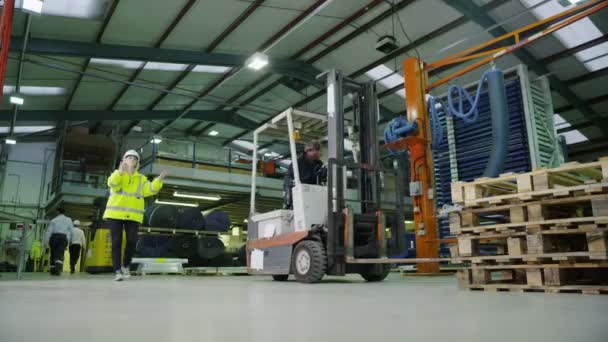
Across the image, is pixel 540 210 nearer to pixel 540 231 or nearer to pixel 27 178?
pixel 540 231

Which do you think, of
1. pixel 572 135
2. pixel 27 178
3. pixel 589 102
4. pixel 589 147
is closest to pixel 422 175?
pixel 589 102

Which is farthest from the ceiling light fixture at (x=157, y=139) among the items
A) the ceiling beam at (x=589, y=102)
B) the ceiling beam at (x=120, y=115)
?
the ceiling beam at (x=589, y=102)

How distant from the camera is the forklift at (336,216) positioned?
5.19 meters

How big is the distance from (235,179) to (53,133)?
13.3 metres

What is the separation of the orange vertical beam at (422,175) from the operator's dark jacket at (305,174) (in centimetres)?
217

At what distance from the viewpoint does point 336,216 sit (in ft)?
17.3

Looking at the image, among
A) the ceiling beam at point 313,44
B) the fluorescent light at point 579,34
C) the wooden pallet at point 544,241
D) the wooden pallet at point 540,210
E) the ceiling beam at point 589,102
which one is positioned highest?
the ceiling beam at point 313,44

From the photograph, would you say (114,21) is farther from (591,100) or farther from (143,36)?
(591,100)

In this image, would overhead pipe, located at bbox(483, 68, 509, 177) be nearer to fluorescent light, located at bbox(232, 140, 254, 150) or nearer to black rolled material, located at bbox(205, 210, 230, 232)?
black rolled material, located at bbox(205, 210, 230, 232)

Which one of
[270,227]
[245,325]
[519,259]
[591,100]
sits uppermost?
[591,100]

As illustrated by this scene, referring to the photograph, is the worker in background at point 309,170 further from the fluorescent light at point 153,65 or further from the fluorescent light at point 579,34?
the fluorescent light at point 153,65

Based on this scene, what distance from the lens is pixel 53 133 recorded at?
22.4m

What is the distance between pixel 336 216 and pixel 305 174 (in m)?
0.87

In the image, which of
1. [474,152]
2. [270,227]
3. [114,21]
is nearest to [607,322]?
[270,227]
